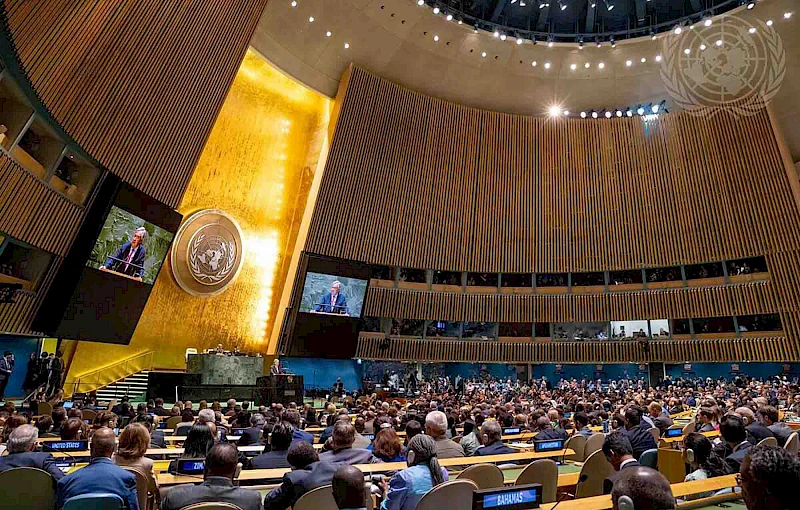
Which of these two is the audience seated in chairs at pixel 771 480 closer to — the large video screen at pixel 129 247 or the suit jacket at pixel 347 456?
the suit jacket at pixel 347 456

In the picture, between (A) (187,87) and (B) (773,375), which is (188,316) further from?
(B) (773,375)

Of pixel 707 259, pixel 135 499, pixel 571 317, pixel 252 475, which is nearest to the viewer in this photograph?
pixel 135 499

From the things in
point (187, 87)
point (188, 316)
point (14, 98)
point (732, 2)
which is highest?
point (732, 2)

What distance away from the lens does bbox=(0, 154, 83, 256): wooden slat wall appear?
10227 millimetres

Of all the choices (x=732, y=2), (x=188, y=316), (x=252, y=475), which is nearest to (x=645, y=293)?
(x=732, y=2)

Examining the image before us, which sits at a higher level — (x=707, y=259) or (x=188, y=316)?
(x=707, y=259)

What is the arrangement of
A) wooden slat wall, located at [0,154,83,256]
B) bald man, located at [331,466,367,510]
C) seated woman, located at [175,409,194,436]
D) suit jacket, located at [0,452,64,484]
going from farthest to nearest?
1. wooden slat wall, located at [0,154,83,256]
2. seated woman, located at [175,409,194,436]
3. suit jacket, located at [0,452,64,484]
4. bald man, located at [331,466,367,510]

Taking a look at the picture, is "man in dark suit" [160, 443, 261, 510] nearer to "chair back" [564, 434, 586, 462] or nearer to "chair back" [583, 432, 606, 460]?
"chair back" [564, 434, 586, 462]

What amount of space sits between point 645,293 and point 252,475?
23161 millimetres

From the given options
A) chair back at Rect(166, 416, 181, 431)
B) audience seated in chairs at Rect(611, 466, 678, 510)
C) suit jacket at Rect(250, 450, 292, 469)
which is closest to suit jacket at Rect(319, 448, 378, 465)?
suit jacket at Rect(250, 450, 292, 469)

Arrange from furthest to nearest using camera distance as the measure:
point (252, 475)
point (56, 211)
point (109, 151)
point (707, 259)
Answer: point (707, 259) → point (109, 151) → point (56, 211) → point (252, 475)

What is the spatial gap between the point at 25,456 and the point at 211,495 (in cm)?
182

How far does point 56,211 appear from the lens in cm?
1170

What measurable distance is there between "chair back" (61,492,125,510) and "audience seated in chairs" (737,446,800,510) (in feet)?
9.85
